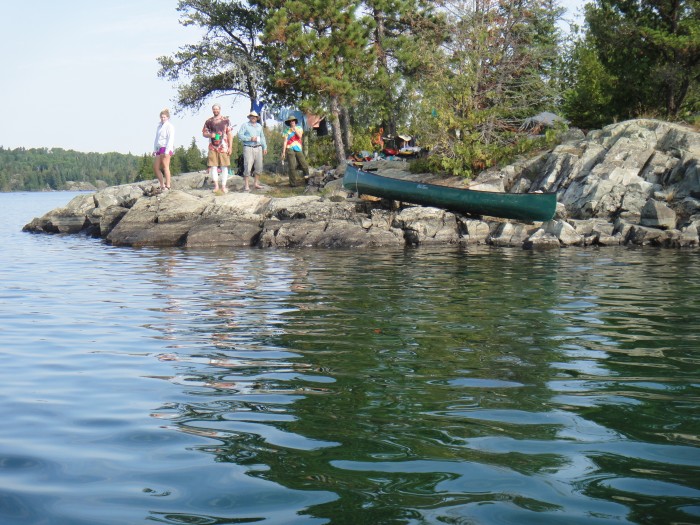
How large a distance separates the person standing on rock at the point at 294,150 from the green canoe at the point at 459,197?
388cm

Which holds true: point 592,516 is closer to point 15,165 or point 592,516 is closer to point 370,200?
point 370,200

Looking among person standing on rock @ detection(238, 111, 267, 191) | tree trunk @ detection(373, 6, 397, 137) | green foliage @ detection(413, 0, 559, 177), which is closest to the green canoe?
person standing on rock @ detection(238, 111, 267, 191)

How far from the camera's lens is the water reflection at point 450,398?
3281 mm

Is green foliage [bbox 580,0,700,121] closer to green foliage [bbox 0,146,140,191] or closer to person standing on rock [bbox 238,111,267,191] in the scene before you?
person standing on rock [bbox 238,111,267,191]

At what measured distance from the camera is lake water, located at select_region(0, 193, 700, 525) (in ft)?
10.5

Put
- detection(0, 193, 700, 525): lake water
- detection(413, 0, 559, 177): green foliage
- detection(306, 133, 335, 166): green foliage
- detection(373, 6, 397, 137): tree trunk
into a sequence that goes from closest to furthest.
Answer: detection(0, 193, 700, 525): lake water
detection(413, 0, 559, 177): green foliage
detection(373, 6, 397, 137): tree trunk
detection(306, 133, 335, 166): green foliage

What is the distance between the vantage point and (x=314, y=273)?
13.4 m

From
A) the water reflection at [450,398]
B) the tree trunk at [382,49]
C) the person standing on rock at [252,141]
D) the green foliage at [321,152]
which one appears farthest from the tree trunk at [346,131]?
the water reflection at [450,398]

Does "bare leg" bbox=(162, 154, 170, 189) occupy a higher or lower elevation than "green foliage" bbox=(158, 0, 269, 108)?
lower

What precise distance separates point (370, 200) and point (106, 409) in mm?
19013

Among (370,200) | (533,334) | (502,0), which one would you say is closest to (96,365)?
(533,334)

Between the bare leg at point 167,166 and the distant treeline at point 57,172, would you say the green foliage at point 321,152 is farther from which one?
the distant treeline at point 57,172

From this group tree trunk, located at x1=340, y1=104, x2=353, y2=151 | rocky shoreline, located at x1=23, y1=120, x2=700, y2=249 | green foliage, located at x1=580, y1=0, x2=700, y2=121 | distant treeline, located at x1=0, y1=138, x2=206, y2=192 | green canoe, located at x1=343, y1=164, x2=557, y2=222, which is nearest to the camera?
rocky shoreline, located at x1=23, y1=120, x2=700, y2=249

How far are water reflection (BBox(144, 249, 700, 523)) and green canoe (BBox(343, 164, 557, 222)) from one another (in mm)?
9196
